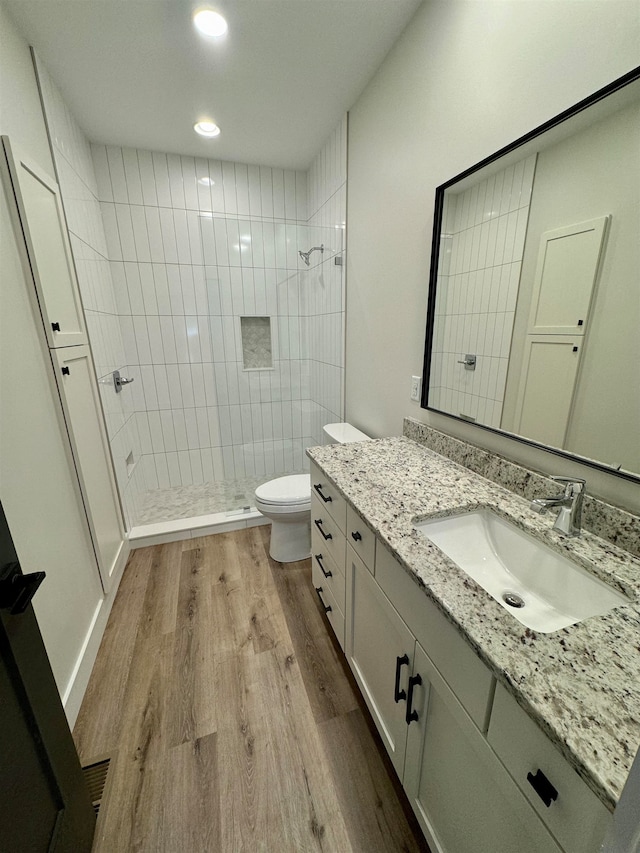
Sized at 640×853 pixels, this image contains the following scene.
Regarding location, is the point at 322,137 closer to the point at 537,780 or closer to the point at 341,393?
the point at 341,393

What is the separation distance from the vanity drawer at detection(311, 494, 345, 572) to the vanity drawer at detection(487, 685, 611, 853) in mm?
750

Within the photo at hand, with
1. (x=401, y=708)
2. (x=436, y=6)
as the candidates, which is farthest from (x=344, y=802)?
(x=436, y=6)

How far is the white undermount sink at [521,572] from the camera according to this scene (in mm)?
797

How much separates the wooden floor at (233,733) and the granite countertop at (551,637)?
34.4 inches

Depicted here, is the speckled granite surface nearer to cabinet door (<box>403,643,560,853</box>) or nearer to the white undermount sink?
the white undermount sink

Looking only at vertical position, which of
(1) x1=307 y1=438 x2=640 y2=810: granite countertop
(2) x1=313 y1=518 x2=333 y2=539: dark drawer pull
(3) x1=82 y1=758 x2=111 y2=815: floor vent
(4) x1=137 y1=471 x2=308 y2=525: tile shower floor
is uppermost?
(1) x1=307 y1=438 x2=640 y2=810: granite countertop

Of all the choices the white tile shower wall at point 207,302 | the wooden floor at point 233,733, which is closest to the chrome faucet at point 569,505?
the wooden floor at point 233,733

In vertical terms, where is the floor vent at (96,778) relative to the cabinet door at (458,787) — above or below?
below

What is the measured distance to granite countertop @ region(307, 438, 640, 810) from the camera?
0.46 m

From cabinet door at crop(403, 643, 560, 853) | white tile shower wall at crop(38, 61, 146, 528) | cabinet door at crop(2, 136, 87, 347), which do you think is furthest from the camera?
white tile shower wall at crop(38, 61, 146, 528)

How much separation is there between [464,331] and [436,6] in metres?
1.20

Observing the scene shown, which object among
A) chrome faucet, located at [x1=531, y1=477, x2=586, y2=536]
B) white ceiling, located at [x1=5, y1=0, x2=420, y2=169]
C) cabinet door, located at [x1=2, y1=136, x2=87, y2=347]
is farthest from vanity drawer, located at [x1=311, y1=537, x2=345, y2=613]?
white ceiling, located at [x1=5, y1=0, x2=420, y2=169]

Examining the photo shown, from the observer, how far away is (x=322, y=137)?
7.30 ft

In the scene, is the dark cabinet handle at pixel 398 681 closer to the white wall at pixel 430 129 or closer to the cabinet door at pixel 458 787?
the cabinet door at pixel 458 787
